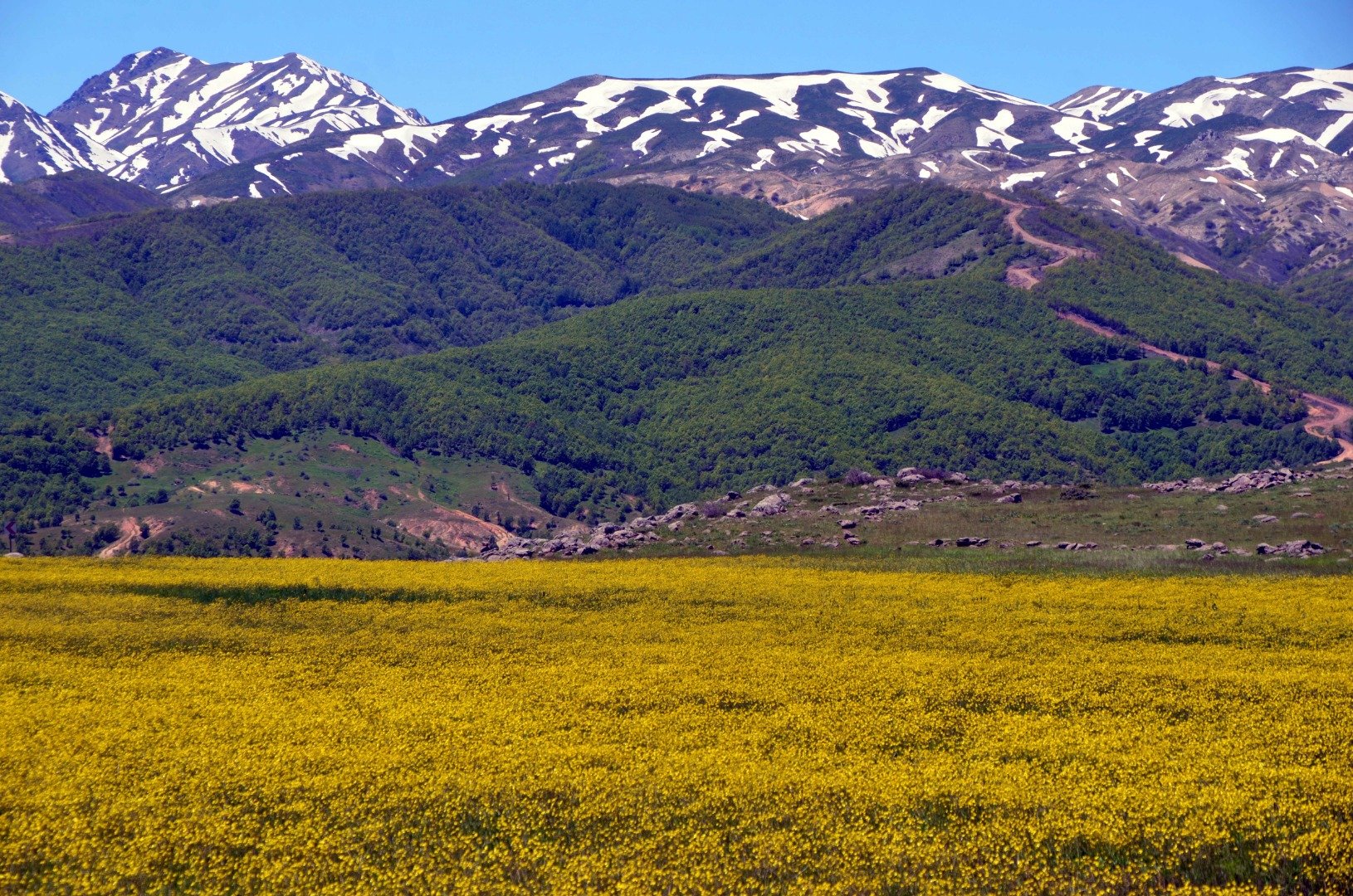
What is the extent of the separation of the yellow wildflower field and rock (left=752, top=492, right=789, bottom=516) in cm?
3659

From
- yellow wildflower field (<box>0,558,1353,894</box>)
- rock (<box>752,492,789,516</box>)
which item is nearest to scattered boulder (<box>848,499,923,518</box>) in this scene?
rock (<box>752,492,789,516</box>)

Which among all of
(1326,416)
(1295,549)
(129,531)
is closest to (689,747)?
(1295,549)

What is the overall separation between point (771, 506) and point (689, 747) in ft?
194

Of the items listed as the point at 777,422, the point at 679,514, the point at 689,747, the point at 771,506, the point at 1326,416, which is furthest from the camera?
the point at 1326,416

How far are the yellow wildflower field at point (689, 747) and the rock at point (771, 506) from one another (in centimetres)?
3659

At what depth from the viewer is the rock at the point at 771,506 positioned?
90500 millimetres

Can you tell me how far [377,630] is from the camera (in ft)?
166

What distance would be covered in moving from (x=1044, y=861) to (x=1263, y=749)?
28.3ft

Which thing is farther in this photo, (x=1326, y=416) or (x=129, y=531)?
(x=1326, y=416)

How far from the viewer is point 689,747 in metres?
32.7

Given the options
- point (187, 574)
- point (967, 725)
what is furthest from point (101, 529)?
point (967, 725)

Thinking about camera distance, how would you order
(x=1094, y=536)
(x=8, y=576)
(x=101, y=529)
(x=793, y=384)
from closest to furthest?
(x=8, y=576), (x=1094, y=536), (x=101, y=529), (x=793, y=384)

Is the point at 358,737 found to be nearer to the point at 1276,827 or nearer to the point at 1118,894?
the point at 1118,894

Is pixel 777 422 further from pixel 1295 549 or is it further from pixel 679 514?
pixel 1295 549
